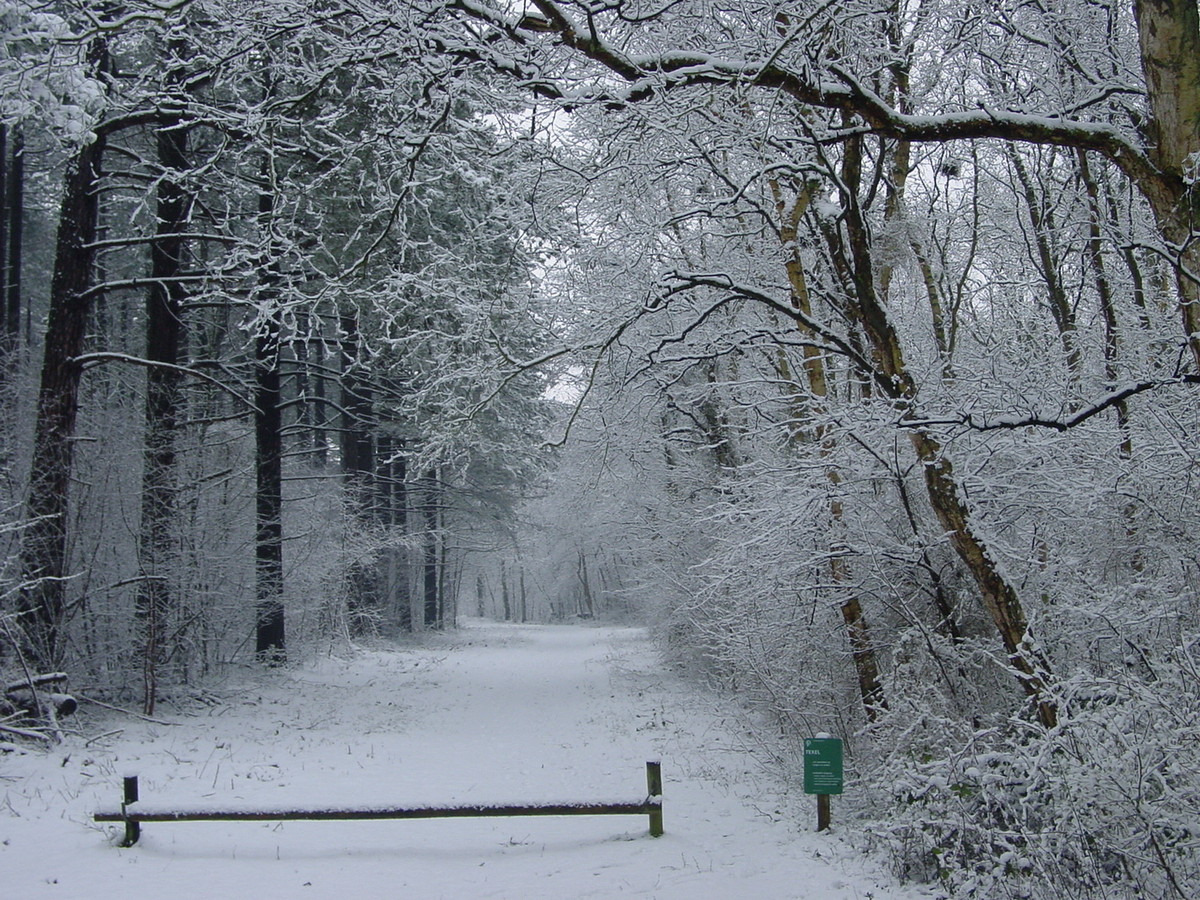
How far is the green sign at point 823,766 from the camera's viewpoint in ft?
22.7

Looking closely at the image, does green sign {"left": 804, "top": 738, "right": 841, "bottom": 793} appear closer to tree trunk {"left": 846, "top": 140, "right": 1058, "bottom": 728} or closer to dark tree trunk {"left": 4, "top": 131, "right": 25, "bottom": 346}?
Answer: tree trunk {"left": 846, "top": 140, "right": 1058, "bottom": 728}

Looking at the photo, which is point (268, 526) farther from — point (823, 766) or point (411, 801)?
point (823, 766)

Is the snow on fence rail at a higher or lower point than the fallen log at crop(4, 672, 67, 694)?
lower

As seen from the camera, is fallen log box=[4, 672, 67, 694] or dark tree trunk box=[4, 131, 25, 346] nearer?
fallen log box=[4, 672, 67, 694]

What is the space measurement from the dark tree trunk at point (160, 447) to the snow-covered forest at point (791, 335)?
77 millimetres

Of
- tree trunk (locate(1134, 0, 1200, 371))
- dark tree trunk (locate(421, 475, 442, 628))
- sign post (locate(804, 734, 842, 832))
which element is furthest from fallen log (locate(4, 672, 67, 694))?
dark tree trunk (locate(421, 475, 442, 628))

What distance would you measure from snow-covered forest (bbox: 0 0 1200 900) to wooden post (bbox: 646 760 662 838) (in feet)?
5.86

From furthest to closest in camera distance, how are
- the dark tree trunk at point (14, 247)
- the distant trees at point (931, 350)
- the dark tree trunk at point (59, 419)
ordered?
the dark tree trunk at point (14, 247) < the dark tree trunk at point (59, 419) < the distant trees at point (931, 350)

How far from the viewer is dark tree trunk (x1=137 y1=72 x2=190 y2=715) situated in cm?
1201

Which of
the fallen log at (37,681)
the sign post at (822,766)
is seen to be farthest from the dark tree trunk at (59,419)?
the sign post at (822,766)

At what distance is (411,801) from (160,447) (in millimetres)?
7790

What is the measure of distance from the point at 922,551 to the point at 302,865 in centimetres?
583

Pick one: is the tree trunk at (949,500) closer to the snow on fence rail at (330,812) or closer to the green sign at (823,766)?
the green sign at (823,766)

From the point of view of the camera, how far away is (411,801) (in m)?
7.81
